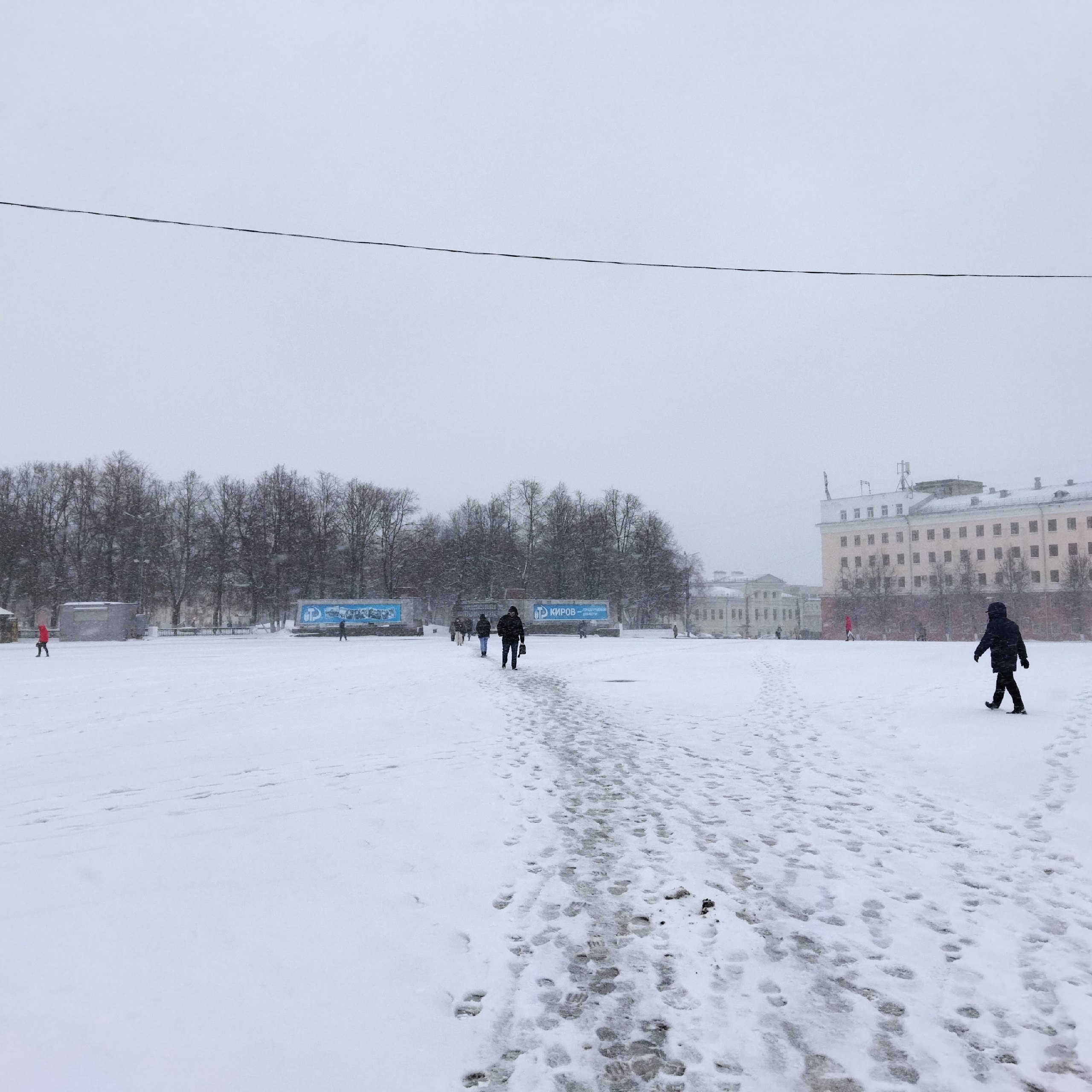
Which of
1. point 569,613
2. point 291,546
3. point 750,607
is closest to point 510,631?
point 569,613

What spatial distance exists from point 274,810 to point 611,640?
4478cm

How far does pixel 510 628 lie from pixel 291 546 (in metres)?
48.3

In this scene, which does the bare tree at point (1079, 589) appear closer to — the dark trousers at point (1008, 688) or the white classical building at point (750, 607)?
the white classical building at point (750, 607)

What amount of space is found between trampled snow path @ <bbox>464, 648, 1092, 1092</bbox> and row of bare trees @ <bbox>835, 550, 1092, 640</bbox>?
81.8 m

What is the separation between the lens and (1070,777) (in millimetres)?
7906

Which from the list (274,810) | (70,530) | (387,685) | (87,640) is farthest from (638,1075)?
(70,530)

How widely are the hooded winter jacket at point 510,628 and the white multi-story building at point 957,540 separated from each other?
72.6 m

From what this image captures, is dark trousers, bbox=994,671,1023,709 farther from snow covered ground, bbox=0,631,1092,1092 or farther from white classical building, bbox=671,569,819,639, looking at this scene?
white classical building, bbox=671,569,819,639

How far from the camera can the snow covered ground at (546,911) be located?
3262 mm

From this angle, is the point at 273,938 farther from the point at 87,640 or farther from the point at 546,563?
the point at 546,563

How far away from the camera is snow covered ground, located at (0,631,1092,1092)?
3.26 metres

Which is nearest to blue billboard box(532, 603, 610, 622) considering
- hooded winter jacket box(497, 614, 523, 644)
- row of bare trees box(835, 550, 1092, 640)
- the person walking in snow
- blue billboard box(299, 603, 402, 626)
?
blue billboard box(299, 603, 402, 626)

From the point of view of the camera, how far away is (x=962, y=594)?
276ft

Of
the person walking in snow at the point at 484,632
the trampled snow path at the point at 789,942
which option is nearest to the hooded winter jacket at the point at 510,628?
the person walking in snow at the point at 484,632
